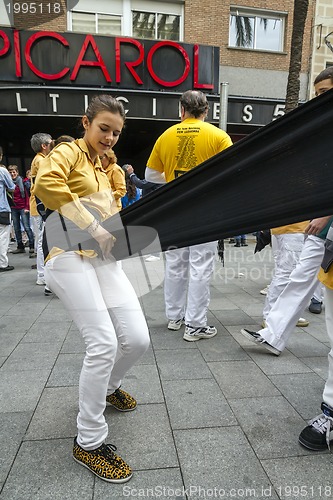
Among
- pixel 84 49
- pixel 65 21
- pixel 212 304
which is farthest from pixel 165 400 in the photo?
pixel 65 21

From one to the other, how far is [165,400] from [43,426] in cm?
78

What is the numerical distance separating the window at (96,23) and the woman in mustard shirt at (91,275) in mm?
12634

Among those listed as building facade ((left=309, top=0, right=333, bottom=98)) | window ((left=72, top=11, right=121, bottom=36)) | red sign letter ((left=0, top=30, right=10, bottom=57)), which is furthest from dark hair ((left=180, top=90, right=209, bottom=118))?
building facade ((left=309, top=0, right=333, bottom=98))

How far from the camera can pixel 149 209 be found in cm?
188

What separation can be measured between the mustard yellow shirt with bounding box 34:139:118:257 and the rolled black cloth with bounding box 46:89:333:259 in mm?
125

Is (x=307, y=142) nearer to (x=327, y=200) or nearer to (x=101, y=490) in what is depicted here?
(x=327, y=200)

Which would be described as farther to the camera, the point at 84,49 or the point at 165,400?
the point at 84,49

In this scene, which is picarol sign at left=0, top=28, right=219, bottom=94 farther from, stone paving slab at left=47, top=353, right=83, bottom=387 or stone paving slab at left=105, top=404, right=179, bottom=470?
stone paving slab at left=105, top=404, right=179, bottom=470

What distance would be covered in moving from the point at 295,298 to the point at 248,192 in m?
1.79

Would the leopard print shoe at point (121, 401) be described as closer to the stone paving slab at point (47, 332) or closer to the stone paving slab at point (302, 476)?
the stone paving slab at point (302, 476)

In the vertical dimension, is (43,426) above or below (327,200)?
below

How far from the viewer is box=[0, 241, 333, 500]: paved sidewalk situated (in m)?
1.73

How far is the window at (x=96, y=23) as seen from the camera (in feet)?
40.3

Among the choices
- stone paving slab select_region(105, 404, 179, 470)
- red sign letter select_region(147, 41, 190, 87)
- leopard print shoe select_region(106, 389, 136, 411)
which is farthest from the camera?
red sign letter select_region(147, 41, 190, 87)
